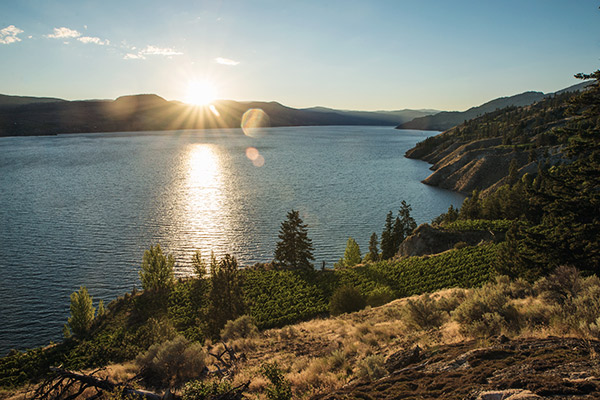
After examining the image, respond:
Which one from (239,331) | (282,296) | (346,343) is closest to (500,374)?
(346,343)

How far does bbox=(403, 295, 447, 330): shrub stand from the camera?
18188 millimetres

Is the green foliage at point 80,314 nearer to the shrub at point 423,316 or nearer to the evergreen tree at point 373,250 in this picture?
the shrub at point 423,316

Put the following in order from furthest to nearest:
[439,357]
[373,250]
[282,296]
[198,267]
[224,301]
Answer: [373,250] → [198,267] → [282,296] → [224,301] → [439,357]

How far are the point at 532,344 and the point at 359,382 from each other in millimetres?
5600

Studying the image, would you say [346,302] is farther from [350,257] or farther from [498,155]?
[498,155]

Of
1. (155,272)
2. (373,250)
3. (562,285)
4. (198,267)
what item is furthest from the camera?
(373,250)

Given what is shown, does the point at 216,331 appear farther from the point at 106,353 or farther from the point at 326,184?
the point at 326,184

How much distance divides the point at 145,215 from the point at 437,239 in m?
62.3

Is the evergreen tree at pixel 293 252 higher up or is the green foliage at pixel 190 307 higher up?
the evergreen tree at pixel 293 252

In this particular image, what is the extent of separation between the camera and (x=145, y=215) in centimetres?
7800

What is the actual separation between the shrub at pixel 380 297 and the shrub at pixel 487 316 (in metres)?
21.5

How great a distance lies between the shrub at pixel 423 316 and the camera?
1819cm

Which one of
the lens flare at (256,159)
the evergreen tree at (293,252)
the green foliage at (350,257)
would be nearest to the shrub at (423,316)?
the evergreen tree at (293,252)

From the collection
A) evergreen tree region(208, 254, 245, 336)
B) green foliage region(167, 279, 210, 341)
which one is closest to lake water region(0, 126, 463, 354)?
green foliage region(167, 279, 210, 341)
